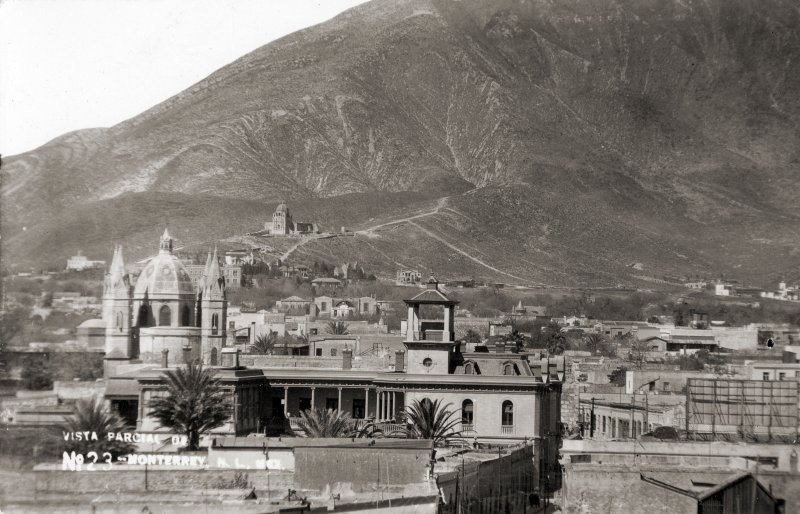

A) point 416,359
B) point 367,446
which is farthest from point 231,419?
point 367,446

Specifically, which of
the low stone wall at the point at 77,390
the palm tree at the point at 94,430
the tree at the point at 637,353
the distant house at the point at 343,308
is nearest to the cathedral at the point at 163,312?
the low stone wall at the point at 77,390

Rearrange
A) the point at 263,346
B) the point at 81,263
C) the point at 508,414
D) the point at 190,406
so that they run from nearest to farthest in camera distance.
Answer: the point at 190,406 < the point at 508,414 < the point at 263,346 < the point at 81,263

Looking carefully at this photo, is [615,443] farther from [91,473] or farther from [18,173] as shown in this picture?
[18,173]

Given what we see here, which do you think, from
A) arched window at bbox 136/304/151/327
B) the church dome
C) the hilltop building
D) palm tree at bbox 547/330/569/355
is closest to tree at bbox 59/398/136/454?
arched window at bbox 136/304/151/327

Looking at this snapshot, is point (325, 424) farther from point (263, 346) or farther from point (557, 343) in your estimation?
point (557, 343)

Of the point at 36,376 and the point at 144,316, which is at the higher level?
the point at 144,316

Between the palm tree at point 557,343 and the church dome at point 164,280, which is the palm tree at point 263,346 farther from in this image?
the palm tree at point 557,343

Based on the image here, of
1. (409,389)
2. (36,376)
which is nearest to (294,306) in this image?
(409,389)
